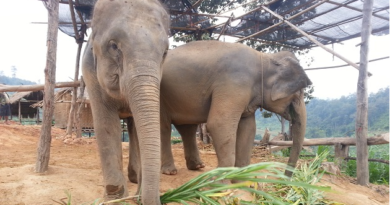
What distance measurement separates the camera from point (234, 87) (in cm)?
388

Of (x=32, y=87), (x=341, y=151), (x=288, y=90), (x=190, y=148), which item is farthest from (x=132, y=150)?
(x=341, y=151)

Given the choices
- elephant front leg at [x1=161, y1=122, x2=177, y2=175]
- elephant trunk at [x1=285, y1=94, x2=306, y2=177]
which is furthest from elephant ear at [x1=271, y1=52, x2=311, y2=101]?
elephant front leg at [x1=161, y1=122, x2=177, y2=175]

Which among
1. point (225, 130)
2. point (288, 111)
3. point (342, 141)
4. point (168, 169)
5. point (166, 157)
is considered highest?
point (288, 111)

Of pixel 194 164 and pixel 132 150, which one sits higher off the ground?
pixel 132 150

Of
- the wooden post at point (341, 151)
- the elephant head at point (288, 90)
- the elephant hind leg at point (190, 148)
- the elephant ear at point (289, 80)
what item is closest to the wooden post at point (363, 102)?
the wooden post at point (341, 151)

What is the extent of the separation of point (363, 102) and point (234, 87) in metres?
2.93

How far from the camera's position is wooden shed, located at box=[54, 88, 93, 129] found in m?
17.6

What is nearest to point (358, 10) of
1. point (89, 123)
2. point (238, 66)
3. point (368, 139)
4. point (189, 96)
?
point (368, 139)

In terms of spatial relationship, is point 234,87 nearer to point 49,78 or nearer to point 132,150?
point 132,150

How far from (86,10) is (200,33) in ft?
10.3

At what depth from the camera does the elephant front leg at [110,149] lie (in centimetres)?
290

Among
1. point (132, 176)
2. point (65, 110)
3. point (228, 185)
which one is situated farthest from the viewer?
point (65, 110)

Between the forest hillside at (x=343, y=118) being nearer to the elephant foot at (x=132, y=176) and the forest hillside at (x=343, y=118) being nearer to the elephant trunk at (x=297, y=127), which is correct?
the elephant trunk at (x=297, y=127)

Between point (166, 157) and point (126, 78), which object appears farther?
point (166, 157)
